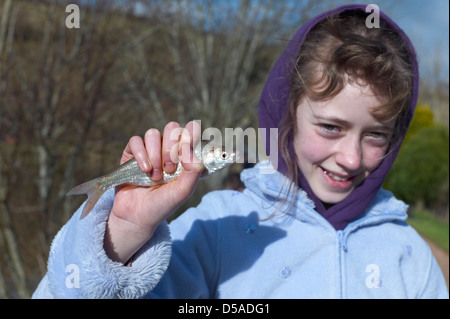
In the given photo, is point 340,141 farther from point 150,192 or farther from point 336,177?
point 150,192

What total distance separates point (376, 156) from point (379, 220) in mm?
334

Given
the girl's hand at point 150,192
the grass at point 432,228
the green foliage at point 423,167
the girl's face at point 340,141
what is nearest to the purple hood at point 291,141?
the girl's face at point 340,141

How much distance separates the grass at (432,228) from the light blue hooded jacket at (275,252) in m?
4.29

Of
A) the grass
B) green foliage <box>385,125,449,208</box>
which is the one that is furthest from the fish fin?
green foliage <box>385,125,449,208</box>

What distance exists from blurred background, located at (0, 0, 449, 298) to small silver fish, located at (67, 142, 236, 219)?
3.90 feet

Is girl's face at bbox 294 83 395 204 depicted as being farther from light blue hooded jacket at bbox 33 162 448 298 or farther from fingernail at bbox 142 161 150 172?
fingernail at bbox 142 161 150 172

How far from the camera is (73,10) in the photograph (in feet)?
15.8

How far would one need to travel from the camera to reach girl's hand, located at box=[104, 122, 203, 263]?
1.37 metres

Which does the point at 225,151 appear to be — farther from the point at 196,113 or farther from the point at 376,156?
the point at 196,113

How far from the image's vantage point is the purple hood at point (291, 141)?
205 cm

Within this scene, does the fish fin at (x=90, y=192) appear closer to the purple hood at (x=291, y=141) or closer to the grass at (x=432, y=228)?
the purple hood at (x=291, y=141)

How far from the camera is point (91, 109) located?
508 centimetres

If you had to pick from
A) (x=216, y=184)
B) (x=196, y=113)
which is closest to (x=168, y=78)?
(x=196, y=113)

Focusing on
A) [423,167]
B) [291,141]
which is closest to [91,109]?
[291,141]
